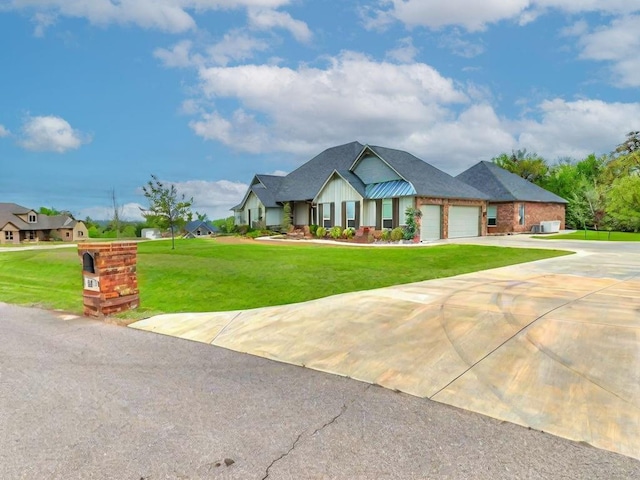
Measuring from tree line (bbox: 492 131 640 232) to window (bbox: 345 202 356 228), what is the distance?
1916 centimetres

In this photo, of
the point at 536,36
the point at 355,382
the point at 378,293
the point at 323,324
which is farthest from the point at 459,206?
the point at 355,382

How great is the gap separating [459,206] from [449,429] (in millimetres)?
28102

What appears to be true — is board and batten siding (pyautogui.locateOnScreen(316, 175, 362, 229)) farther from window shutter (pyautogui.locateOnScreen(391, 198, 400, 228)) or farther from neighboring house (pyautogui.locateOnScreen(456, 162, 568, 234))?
neighboring house (pyautogui.locateOnScreen(456, 162, 568, 234))

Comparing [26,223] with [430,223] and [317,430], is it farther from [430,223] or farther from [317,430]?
[317,430]

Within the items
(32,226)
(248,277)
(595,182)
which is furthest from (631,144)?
(32,226)

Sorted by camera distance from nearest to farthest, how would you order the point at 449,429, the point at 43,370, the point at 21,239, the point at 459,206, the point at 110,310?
the point at 449,429
the point at 43,370
the point at 110,310
the point at 459,206
the point at 21,239

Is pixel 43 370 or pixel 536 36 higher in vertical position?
pixel 536 36

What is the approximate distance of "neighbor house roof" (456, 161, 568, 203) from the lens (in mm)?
34312

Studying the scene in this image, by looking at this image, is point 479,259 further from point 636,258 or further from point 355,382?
point 355,382

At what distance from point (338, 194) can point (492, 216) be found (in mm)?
14018

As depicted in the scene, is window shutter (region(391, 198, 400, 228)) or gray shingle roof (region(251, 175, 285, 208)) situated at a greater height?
gray shingle roof (region(251, 175, 285, 208))

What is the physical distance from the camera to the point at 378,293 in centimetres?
875

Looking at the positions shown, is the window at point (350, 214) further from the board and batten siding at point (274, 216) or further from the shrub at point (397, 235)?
the board and batten siding at point (274, 216)

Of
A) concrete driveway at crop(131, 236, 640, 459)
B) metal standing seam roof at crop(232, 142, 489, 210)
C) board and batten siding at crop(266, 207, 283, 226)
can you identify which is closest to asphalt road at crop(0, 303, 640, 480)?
concrete driveway at crop(131, 236, 640, 459)
